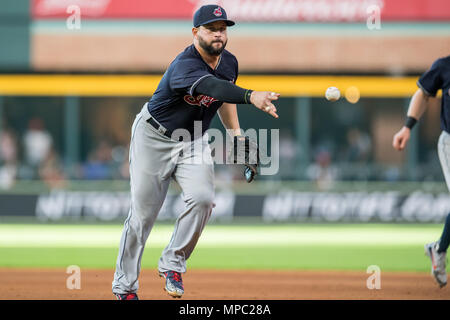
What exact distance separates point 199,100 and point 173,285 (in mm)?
1395

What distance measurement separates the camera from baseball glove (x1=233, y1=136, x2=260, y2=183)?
227 inches

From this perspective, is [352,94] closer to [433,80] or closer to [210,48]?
[433,80]

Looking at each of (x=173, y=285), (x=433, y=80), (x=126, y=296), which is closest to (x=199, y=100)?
(x=173, y=285)

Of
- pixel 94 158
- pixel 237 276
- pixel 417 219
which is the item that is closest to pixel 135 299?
pixel 237 276

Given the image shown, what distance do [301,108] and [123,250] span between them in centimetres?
1240

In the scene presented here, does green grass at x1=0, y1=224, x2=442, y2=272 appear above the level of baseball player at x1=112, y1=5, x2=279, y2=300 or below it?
below

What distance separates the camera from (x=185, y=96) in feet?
17.9

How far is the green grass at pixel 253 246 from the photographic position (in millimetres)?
9133

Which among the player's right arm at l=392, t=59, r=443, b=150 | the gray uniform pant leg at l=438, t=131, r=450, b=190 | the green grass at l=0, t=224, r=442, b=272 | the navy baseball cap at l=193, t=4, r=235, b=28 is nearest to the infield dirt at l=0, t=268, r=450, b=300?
the green grass at l=0, t=224, r=442, b=272

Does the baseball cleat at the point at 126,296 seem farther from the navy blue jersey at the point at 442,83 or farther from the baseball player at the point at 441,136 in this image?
the navy blue jersey at the point at 442,83

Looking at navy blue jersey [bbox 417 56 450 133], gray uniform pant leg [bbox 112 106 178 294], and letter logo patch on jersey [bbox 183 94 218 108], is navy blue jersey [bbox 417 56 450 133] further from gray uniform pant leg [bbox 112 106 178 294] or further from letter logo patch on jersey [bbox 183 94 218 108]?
gray uniform pant leg [bbox 112 106 178 294]

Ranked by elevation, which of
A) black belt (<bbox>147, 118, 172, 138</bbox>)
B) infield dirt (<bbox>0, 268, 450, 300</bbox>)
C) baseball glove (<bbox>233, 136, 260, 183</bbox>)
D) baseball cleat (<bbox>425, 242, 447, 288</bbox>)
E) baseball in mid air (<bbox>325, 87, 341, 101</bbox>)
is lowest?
infield dirt (<bbox>0, 268, 450, 300</bbox>)

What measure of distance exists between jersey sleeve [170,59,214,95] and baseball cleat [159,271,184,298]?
4.62ft

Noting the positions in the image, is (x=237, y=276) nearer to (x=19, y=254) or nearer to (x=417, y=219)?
(x=19, y=254)
